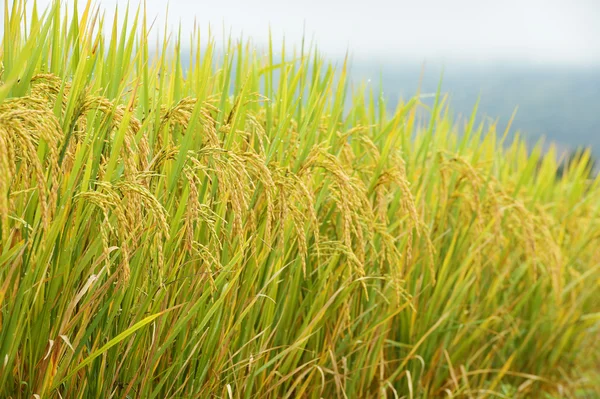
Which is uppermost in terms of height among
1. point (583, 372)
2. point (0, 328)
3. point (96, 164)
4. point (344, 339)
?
point (96, 164)

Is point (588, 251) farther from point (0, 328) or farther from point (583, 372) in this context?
point (0, 328)

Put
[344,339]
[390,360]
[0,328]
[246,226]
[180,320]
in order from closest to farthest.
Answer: [0,328] < [180,320] < [246,226] < [344,339] < [390,360]

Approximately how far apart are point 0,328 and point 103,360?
26 cm

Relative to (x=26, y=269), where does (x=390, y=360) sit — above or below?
below

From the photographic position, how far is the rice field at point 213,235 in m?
1.57

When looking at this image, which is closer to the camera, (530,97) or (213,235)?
(213,235)

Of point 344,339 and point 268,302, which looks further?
point 344,339

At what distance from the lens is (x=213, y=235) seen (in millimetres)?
1670

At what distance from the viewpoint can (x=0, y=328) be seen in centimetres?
157

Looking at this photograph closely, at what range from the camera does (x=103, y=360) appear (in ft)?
5.45

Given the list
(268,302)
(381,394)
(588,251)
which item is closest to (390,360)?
(381,394)

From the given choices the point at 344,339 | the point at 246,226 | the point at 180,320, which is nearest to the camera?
the point at 180,320

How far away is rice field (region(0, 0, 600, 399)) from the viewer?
1.57m

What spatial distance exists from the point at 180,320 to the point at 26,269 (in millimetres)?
425
